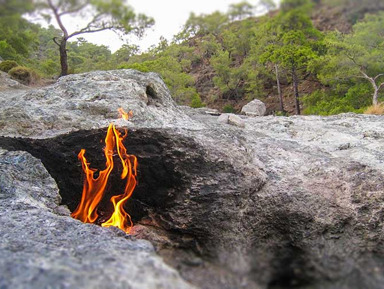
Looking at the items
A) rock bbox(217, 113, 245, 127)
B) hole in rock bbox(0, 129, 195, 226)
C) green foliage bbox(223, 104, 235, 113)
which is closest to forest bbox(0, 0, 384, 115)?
green foliage bbox(223, 104, 235, 113)

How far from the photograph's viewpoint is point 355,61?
2030 cm

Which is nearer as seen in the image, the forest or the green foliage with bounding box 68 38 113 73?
the forest

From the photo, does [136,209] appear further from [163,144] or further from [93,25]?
[93,25]

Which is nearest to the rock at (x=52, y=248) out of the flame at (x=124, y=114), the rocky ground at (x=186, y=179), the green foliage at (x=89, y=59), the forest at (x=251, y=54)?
the rocky ground at (x=186, y=179)

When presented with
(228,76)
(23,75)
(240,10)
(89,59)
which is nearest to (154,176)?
(240,10)

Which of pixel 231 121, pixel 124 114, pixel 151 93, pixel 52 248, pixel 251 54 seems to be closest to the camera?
pixel 52 248

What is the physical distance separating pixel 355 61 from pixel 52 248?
70.7 ft

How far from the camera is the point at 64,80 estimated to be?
23.1ft

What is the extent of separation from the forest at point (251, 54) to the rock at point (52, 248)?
6.18 feet

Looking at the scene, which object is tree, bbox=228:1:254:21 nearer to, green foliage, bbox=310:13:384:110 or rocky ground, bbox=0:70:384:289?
rocky ground, bbox=0:70:384:289

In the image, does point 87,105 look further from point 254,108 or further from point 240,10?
point 254,108

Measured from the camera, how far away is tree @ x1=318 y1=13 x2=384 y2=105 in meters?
19.0

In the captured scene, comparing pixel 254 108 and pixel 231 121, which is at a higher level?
pixel 254 108

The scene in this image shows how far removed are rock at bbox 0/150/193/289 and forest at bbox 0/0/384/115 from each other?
1.88 m
